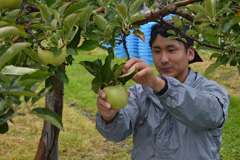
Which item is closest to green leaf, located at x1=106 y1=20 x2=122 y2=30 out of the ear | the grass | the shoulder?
the shoulder

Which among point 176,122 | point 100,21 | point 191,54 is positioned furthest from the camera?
point 191,54

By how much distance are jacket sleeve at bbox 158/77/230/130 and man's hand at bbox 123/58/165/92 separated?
5cm

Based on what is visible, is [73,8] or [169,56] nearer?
[73,8]

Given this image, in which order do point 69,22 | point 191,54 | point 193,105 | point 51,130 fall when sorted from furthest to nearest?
1. point 51,130
2. point 191,54
3. point 193,105
4. point 69,22

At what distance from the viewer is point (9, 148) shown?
258cm

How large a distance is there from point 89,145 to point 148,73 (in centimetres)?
204

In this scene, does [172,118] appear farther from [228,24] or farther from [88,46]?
[88,46]

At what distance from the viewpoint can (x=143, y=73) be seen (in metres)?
0.81

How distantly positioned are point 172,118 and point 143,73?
0.57 metres

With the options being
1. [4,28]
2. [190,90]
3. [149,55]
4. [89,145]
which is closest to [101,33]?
[4,28]

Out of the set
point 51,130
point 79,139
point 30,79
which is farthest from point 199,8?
point 79,139

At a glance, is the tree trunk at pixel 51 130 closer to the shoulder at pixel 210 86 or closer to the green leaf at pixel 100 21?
the shoulder at pixel 210 86

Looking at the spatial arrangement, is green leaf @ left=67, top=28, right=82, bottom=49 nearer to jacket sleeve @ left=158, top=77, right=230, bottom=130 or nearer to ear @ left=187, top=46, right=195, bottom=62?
jacket sleeve @ left=158, top=77, right=230, bottom=130

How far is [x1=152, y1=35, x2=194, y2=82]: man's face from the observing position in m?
1.27
